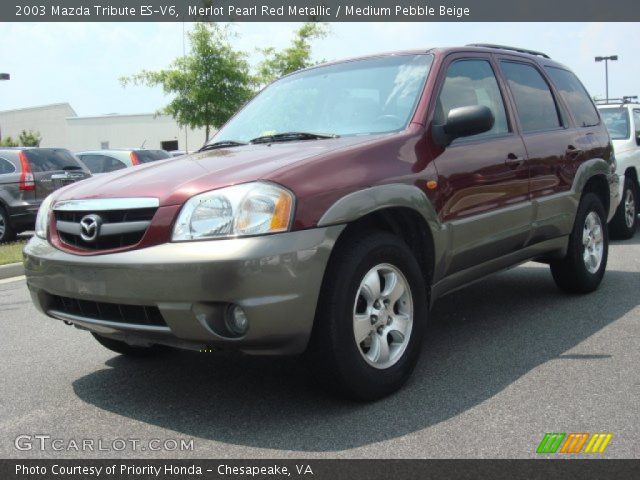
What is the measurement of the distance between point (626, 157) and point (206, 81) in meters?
16.0

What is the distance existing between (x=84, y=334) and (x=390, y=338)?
2566 millimetres

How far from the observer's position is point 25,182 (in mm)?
11359

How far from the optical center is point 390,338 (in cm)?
363

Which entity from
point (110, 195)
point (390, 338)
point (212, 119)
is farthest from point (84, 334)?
point (212, 119)

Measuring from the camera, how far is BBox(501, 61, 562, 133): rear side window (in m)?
4.95

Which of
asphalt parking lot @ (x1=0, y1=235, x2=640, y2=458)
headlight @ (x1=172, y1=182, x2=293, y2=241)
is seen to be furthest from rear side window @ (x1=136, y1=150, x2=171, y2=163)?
headlight @ (x1=172, y1=182, x2=293, y2=241)

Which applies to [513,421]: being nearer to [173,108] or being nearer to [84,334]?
[84,334]

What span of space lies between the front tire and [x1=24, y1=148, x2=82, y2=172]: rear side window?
9460 mm

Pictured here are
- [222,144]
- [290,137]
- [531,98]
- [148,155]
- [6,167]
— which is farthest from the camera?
[148,155]

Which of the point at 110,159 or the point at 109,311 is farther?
the point at 110,159

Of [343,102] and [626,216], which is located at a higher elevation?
[343,102]

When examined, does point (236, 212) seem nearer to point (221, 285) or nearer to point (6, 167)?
point (221, 285)

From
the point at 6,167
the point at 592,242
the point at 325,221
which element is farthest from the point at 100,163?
the point at 325,221

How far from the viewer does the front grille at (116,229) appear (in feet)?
10.5
